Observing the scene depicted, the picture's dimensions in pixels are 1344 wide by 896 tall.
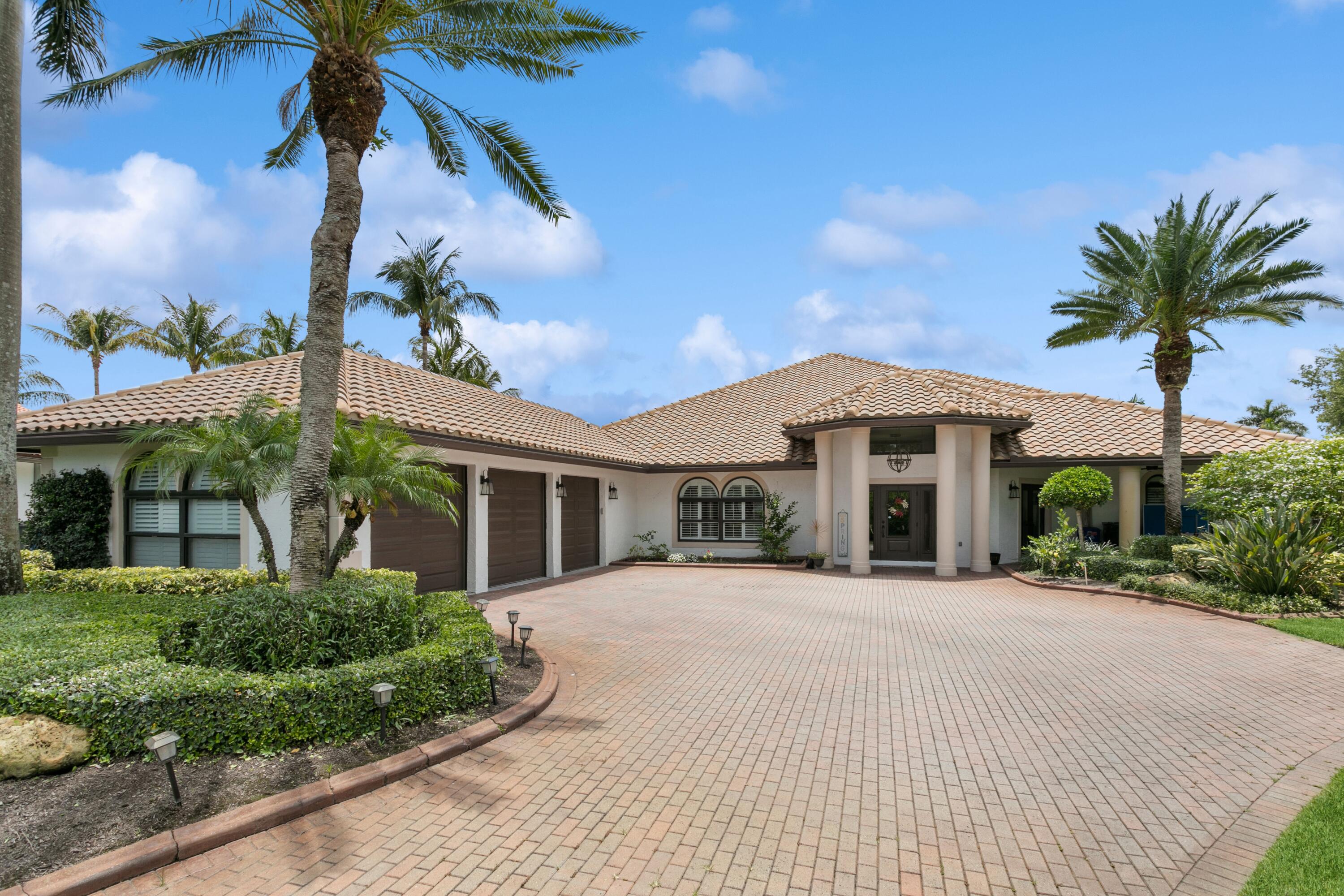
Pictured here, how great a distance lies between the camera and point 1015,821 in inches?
176

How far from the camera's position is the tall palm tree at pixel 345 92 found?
6.73 m

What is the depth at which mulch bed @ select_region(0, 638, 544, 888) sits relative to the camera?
3.92 m

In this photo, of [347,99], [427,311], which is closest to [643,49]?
[347,99]

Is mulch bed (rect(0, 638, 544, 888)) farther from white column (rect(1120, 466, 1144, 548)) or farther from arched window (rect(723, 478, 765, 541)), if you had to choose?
white column (rect(1120, 466, 1144, 548))

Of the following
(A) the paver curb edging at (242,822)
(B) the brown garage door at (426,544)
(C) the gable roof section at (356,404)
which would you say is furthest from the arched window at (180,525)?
(A) the paver curb edging at (242,822)

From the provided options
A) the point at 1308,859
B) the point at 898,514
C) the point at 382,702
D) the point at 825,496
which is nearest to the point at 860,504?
the point at 825,496

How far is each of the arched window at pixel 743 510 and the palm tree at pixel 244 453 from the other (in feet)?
45.2

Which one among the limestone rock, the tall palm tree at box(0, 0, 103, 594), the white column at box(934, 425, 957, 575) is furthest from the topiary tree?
the tall palm tree at box(0, 0, 103, 594)

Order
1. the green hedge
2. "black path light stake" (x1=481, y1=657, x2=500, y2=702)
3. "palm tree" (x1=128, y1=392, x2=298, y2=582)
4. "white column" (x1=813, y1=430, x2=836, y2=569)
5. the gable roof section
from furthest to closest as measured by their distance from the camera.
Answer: "white column" (x1=813, y1=430, x2=836, y2=569) < the gable roof section < the green hedge < "palm tree" (x1=128, y1=392, x2=298, y2=582) < "black path light stake" (x1=481, y1=657, x2=500, y2=702)

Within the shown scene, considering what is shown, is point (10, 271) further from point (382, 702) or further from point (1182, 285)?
point (1182, 285)

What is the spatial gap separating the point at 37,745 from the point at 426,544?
824 centimetres

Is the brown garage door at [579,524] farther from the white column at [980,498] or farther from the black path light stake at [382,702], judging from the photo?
the black path light stake at [382,702]

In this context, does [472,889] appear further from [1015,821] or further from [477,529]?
[477,529]

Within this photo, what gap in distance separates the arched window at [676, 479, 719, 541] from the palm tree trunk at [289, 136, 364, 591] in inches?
586
